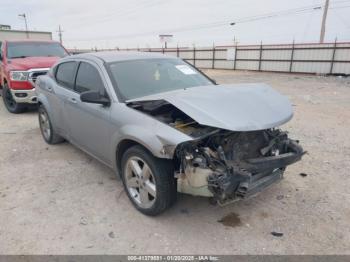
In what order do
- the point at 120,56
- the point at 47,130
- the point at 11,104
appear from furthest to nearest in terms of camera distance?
the point at 11,104 < the point at 47,130 < the point at 120,56

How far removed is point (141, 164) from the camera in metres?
3.22

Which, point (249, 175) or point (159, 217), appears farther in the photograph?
point (159, 217)

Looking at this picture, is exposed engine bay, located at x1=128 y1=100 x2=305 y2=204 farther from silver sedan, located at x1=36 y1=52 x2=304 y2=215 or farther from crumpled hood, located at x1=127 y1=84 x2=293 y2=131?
crumpled hood, located at x1=127 y1=84 x2=293 y2=131

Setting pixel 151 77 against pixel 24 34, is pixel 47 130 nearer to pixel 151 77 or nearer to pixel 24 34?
pixel 151 77

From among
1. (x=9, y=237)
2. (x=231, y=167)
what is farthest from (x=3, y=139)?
(x=231, y=167)

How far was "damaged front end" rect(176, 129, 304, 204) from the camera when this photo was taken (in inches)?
106

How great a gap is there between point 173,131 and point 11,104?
736 cm

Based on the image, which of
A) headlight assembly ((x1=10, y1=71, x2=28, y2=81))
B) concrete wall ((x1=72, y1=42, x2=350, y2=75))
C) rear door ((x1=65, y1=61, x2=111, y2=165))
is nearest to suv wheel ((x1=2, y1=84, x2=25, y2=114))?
headlight assembly ((x1=10, y1=71, x2=28, y2=81))

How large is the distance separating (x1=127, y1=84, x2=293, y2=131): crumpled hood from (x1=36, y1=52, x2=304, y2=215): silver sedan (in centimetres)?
1

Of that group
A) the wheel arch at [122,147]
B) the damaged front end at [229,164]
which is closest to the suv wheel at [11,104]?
the wheel arch at [122,147]

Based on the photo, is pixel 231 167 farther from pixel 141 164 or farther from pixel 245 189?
pixel 141 164

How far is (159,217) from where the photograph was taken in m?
3.26

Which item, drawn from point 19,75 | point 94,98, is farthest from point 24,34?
point 94,98

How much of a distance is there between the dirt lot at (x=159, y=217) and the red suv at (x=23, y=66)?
329 centimetres
